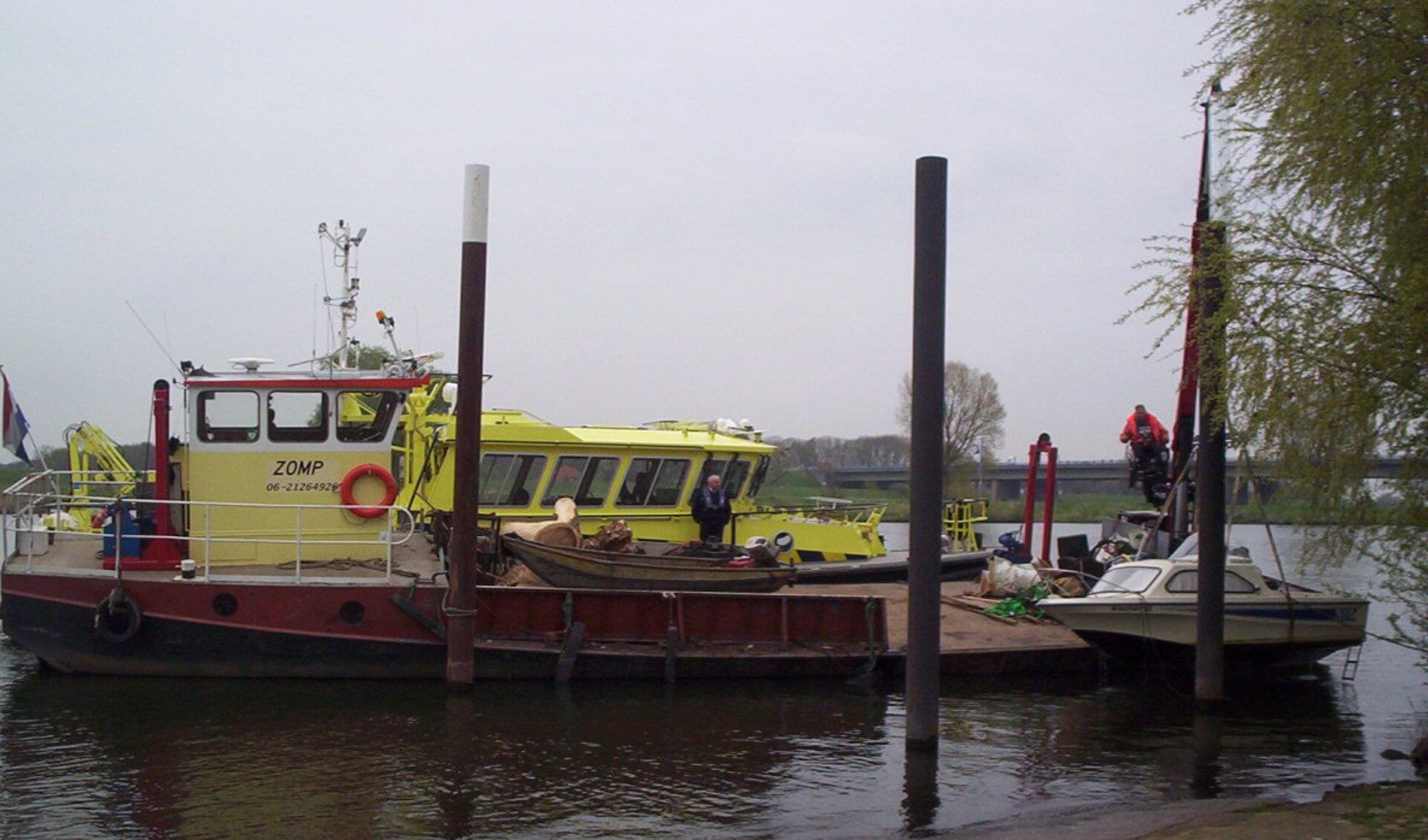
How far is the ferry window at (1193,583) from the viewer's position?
49.7 ft

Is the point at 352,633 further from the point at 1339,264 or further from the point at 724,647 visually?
the point at 1339,264

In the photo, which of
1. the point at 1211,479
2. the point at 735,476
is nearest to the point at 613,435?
the point at 735,476

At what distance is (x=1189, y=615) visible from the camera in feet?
49.2

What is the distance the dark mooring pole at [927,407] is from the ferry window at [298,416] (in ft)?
27.0

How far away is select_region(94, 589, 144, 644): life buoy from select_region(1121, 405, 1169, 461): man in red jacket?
43.9 ft

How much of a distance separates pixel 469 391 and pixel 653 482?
613cm

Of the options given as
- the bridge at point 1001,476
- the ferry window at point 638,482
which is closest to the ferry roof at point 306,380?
the ferry window at point 638,482

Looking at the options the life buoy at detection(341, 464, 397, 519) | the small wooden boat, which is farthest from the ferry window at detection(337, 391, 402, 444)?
the small wooden boat

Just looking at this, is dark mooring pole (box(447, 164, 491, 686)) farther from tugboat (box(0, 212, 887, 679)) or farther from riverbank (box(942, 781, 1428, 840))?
riverbank (box(942, 781, 1428, 840))

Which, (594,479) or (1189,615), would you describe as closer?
(1189,615)

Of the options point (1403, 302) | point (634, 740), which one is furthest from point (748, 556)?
point (1403, 302)

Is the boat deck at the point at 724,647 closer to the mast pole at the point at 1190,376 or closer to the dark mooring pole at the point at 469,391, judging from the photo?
the dark mooring pole at the point at 469,391

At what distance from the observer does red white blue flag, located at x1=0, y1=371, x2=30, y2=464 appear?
16.2 metres

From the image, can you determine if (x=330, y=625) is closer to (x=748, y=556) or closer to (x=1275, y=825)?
(x=748, y=556)
